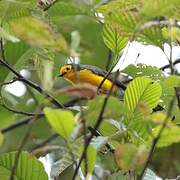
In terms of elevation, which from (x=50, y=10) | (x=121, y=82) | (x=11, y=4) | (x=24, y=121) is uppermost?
(x=11, y=4)

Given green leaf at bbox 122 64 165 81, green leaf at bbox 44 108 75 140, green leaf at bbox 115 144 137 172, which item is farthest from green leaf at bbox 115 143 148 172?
green leaf at bbox 122 64 165 81

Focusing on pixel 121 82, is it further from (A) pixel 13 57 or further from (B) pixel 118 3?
(B) pixel 118 3

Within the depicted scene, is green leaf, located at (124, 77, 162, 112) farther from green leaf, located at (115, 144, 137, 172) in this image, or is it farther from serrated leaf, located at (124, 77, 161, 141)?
green leaf, located at (115, 144, 137, 172)

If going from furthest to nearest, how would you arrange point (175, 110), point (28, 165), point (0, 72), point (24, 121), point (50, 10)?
point (24, 121)
point (0, 72)
point (50, 10)
point (175, 110)
point (28, 165)

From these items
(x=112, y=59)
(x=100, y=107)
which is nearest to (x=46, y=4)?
(x=112, y=59)

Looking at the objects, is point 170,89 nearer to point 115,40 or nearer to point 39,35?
point 115,40

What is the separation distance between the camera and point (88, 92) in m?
1.09

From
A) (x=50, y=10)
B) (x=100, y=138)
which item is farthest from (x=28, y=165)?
(x=50, y=10)

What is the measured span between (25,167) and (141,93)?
13.9 inches

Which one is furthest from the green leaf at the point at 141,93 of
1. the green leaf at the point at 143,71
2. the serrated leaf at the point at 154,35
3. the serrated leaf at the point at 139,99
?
the green leaf at the point at 143,71

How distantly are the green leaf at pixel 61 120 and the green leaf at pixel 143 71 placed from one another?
797 mm

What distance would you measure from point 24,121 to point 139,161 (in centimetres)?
232

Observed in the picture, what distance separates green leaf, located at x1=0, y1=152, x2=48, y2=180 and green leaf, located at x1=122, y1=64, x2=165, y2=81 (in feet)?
1.80

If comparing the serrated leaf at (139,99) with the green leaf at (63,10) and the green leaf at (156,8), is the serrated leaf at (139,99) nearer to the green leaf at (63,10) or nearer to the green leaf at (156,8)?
the green leaf at (63,10)
